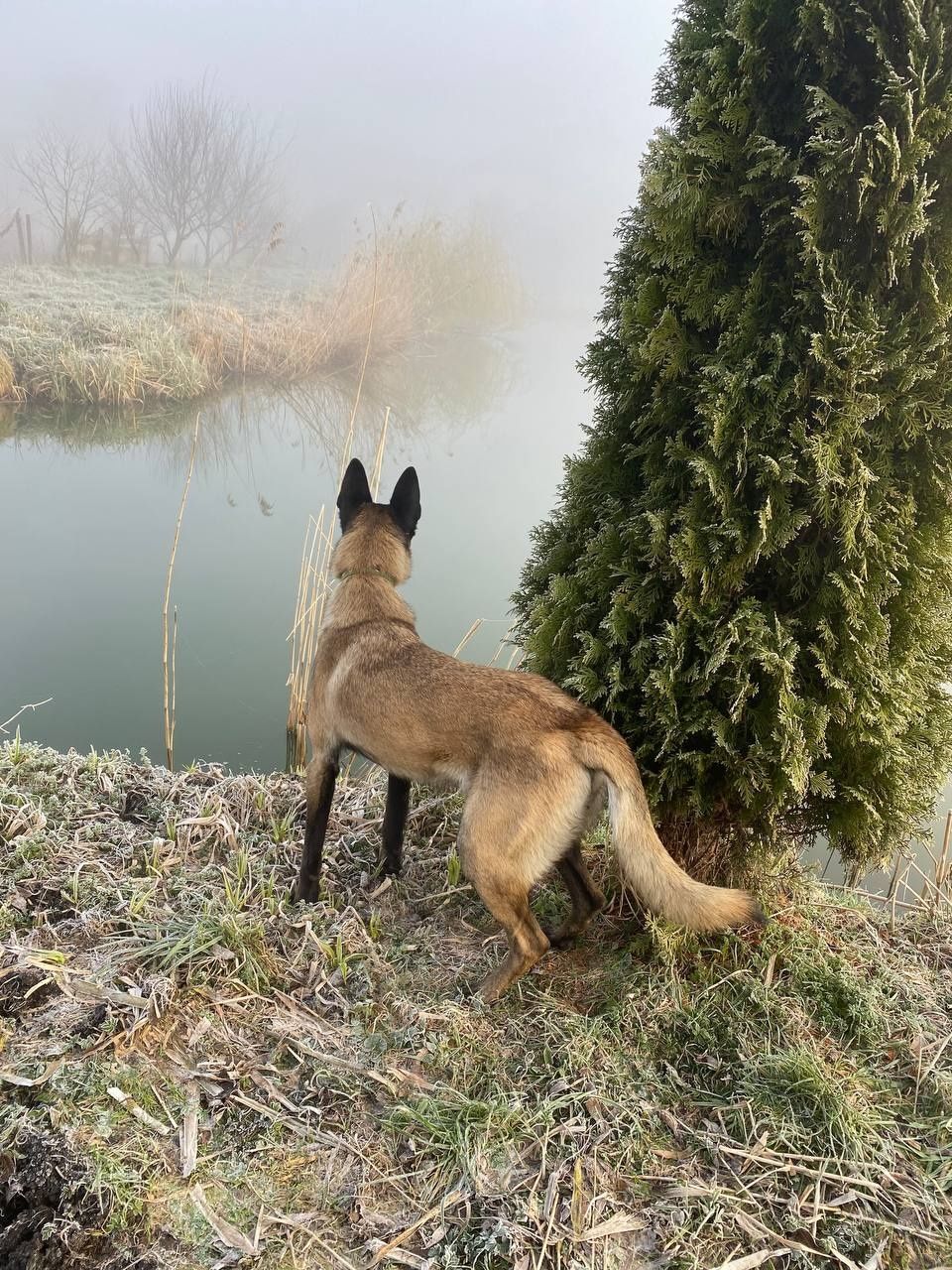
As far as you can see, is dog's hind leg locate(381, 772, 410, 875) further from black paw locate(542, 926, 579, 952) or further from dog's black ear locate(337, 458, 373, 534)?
dog's black ear locate(337, 458, 373, 534)

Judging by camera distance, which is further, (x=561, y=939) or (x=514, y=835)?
(x=561, y=939)

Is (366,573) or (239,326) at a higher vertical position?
(239,326)

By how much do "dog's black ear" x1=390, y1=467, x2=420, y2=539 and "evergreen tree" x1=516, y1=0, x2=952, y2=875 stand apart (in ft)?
3.08

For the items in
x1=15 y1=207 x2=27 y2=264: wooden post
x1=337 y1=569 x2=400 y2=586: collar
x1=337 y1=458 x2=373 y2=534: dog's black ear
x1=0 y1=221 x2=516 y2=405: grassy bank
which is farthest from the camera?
x1=15 y1=207 x2=27 y2=264: wooden post

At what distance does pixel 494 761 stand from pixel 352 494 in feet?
5.44

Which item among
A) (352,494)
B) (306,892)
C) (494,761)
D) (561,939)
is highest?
(352,494)

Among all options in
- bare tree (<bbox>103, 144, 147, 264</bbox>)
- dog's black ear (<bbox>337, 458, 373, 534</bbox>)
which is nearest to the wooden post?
bare tree (<bbox>103, 144, 147, 264</bbox>)

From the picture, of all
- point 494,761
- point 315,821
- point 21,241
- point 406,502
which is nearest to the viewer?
point 494,761

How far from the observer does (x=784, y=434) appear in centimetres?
263

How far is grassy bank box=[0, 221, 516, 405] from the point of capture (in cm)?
1219

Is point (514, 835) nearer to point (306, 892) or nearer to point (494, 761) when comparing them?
point (494, 761)

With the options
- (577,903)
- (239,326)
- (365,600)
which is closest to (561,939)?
(577,903)

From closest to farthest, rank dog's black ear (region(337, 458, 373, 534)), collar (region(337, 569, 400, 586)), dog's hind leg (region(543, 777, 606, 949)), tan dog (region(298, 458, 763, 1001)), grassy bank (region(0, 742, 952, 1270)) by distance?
1. grassy bank (region(0, 742, 952, 1270))
2. tan dog (region(298, 458, 763, 1001))
3. dog's hind leg (region(543, 777, 606, 949))
4. collar (region(337, 569, 400, 586))
5. dog's black ear (region(337, 458, 373, 534))

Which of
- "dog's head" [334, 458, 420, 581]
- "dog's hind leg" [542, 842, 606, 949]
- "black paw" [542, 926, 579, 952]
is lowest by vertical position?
"black paw" [542, 926, 579, 952]
